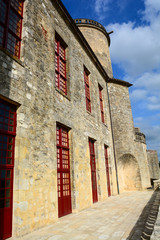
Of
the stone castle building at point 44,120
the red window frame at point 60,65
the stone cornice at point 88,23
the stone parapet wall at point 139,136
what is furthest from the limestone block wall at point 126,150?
the red window frame at point 60,65

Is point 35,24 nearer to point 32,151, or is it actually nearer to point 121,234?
point 32,151

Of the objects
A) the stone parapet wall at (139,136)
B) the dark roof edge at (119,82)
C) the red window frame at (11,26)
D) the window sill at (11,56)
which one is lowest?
the stone parapet wall at (139,136)

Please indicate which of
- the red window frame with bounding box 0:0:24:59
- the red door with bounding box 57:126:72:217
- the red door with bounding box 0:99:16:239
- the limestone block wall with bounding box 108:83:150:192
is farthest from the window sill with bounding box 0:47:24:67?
the limestone block wall with bounding box 108:83:150:192

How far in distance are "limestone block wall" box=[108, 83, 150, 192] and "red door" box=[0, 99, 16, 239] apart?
1001 cm

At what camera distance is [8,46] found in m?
4.79

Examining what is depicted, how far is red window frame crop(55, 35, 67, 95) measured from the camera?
7.06m

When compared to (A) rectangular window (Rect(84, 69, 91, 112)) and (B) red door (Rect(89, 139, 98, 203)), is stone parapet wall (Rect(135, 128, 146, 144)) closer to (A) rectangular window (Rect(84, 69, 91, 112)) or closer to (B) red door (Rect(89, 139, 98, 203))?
(B) red door (Rect(89, 139, 98, 203))

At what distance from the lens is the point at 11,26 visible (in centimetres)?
502

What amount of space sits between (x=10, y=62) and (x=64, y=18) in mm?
4793

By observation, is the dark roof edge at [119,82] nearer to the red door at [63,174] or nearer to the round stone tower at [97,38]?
the round stone tower at [97,38]

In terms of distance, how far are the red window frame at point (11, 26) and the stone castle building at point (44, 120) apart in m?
0.02

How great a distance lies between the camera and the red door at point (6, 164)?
3758 mm

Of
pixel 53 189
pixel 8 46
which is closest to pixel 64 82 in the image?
pixel 8 46

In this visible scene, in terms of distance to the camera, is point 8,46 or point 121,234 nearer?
point 121,234
